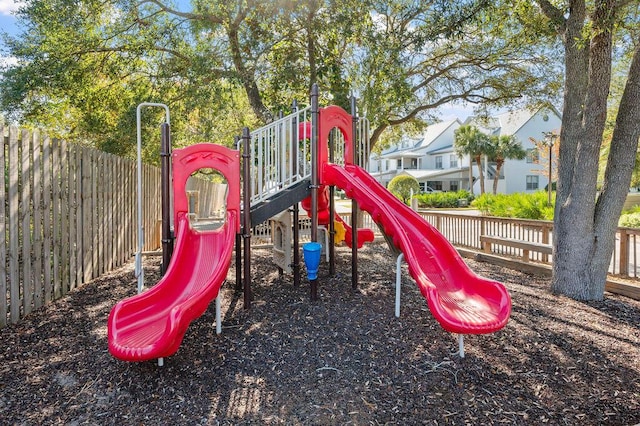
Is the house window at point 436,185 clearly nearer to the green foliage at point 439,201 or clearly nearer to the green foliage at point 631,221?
the green foliage at point 439,201

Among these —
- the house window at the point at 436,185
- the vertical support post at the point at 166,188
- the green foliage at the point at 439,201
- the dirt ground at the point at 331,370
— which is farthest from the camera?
the house window at the point at 436,185

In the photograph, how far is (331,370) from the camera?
127 inches

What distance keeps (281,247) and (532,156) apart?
28.0 metres

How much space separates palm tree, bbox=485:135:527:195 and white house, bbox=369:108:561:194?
84cm

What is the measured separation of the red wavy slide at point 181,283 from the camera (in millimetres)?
2814

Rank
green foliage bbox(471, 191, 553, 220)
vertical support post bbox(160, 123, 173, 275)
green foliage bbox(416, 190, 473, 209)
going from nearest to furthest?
vertical support post bbox(160, 123, 173, 275)
green foliage bbox(471, 191, 553, 220)
green foliage bbox(416, 190, 473, 209)

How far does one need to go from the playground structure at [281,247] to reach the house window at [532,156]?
87.3ft

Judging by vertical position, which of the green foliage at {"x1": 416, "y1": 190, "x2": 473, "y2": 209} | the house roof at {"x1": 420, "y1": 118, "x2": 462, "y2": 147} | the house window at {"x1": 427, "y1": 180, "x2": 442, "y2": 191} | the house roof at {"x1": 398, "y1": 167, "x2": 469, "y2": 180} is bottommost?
the green foliage at {"x1": 416, "y1": 190, "x2": 473, "y2": 209}

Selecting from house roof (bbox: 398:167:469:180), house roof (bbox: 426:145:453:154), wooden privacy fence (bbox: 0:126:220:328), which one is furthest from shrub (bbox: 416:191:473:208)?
wooden privacy fence (bbox: 0:126:220:328)

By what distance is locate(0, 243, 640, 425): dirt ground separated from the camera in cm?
264

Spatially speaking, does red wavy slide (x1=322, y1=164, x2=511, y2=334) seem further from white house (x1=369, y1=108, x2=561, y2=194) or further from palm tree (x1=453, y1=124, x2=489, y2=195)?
palm tree (x1=453, y1=124, x2=489, y2=195)

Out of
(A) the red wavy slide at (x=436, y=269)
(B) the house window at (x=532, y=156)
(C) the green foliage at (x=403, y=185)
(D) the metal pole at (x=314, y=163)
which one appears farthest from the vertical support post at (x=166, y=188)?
(B) the house window at (x=532, y=156)

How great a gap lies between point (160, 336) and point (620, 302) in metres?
5.49

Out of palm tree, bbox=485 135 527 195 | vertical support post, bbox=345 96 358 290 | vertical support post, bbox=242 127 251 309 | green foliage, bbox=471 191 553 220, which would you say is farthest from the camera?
palm tree, bbox=485 135 527 195
